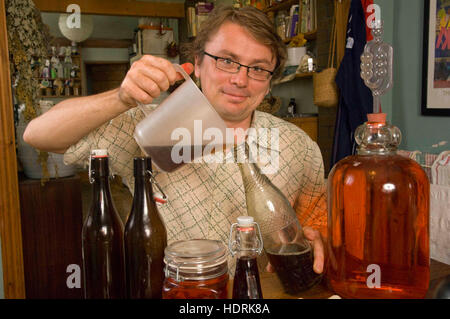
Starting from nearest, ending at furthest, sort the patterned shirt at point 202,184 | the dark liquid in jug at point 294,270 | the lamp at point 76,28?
the dark liquid in jug at point 294,270
the patterned shirt at point 202,184
the lamp at point 76,28

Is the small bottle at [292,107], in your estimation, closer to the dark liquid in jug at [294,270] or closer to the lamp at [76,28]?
the lamp at [76,28]

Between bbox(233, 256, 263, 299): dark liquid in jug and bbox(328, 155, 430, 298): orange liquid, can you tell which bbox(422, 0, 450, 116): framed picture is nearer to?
bbox(328, 155, 430, 298): orange liquid

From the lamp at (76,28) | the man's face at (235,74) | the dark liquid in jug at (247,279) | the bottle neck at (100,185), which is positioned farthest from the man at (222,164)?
the lamp at (76,28)

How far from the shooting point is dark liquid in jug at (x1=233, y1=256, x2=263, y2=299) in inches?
18.8

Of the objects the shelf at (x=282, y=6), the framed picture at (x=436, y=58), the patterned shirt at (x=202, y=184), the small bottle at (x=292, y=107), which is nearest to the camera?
the patterned shirt at (x=202, y=184)

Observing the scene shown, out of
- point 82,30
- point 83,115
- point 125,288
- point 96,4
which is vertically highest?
point 96,4

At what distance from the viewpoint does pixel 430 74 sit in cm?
169

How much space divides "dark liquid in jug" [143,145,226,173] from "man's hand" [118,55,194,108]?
9 cm

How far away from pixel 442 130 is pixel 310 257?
4.45 ft

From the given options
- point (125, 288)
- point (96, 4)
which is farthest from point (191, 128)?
point (96, 4)

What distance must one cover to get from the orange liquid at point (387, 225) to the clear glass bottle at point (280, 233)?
7 centimetres

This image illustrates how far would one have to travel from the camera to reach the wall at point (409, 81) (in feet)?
5.70

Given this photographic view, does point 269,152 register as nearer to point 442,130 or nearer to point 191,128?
point 191,128

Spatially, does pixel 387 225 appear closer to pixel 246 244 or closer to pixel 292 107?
pixel 246 244
